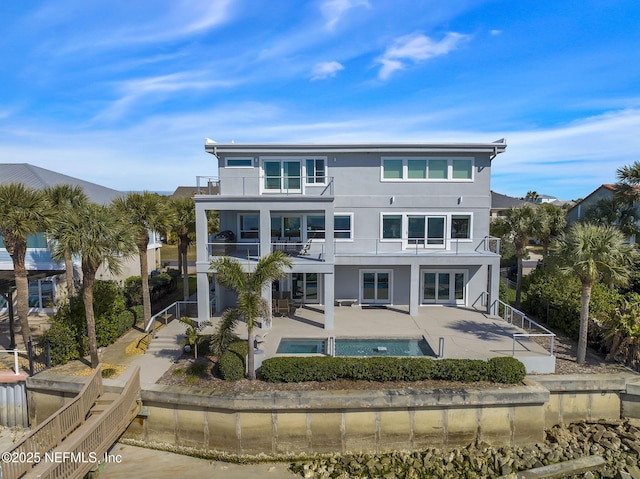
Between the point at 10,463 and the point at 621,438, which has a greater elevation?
→ the point at 10,463

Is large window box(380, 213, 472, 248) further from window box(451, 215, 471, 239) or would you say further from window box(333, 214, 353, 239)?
window box(333, 214, 353, 239)

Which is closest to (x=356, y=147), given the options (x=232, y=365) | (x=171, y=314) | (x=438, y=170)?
(x=438, y=170)

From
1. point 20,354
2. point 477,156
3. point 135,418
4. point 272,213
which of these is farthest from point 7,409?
point 477,156

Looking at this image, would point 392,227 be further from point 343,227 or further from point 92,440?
point 92,440

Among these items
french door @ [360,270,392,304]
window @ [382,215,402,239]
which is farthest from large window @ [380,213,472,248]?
french door @ [360,270,392,304]

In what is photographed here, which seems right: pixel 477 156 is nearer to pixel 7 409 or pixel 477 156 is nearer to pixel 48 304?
pixel 7 409
